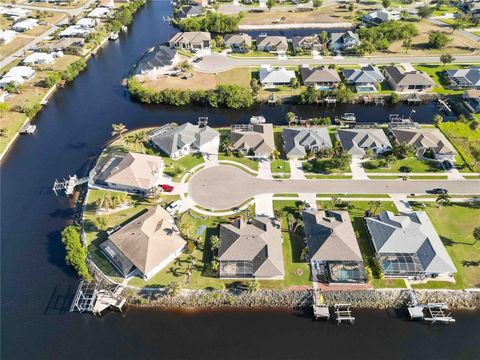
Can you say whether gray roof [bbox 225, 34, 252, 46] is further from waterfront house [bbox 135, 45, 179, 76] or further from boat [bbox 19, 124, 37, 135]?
boat [bbox 19, 124, 37, 135]

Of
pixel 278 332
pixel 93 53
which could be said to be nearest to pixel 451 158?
pixel 278 332

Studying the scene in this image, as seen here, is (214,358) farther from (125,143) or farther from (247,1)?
(247,1)

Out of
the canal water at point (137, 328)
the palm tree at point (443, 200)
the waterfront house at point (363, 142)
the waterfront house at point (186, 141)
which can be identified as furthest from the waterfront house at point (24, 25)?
the palm tree at point (443, 200)

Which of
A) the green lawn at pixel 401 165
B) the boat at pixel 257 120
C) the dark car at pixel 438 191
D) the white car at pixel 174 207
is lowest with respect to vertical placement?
the white car at pixel 174 207

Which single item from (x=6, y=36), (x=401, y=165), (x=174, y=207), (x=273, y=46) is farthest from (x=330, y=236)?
(x=6, y=36)

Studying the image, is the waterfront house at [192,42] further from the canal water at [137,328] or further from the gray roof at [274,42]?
the canal water at [137,328]
